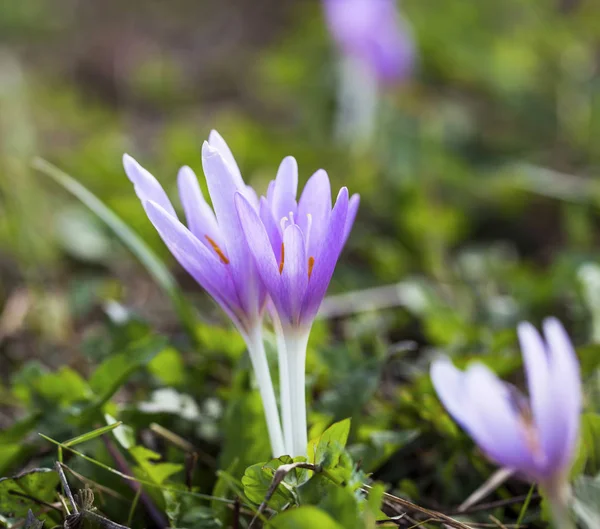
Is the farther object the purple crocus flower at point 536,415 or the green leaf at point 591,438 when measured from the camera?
the green leaf at point 591,438

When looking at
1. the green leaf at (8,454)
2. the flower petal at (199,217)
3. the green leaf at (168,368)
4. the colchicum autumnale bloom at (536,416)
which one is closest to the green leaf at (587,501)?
the colchicum autumnale bloom at (536,416)

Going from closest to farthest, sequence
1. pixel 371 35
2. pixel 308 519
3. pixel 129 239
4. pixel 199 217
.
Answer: pixel 308 519 < pixel 199 217 < pixel 129 239 < pixel 371 35

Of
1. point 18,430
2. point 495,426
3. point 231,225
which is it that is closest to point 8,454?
point 18,430

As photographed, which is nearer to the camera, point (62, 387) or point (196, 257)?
point (196, 257)

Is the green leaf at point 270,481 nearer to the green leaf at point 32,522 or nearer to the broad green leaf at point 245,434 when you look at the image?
the broad green leaf at point 245,434

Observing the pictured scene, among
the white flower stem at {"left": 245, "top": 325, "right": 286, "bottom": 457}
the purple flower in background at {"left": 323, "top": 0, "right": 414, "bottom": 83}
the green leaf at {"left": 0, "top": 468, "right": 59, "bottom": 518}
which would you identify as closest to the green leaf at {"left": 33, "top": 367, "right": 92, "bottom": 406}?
the green leaf at {"left": 0, "top": 468, "right": 59, "bottom": 518}

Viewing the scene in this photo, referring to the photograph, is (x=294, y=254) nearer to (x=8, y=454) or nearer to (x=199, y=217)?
(x=199, y=217)

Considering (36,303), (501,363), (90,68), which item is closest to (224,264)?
(501,363)
